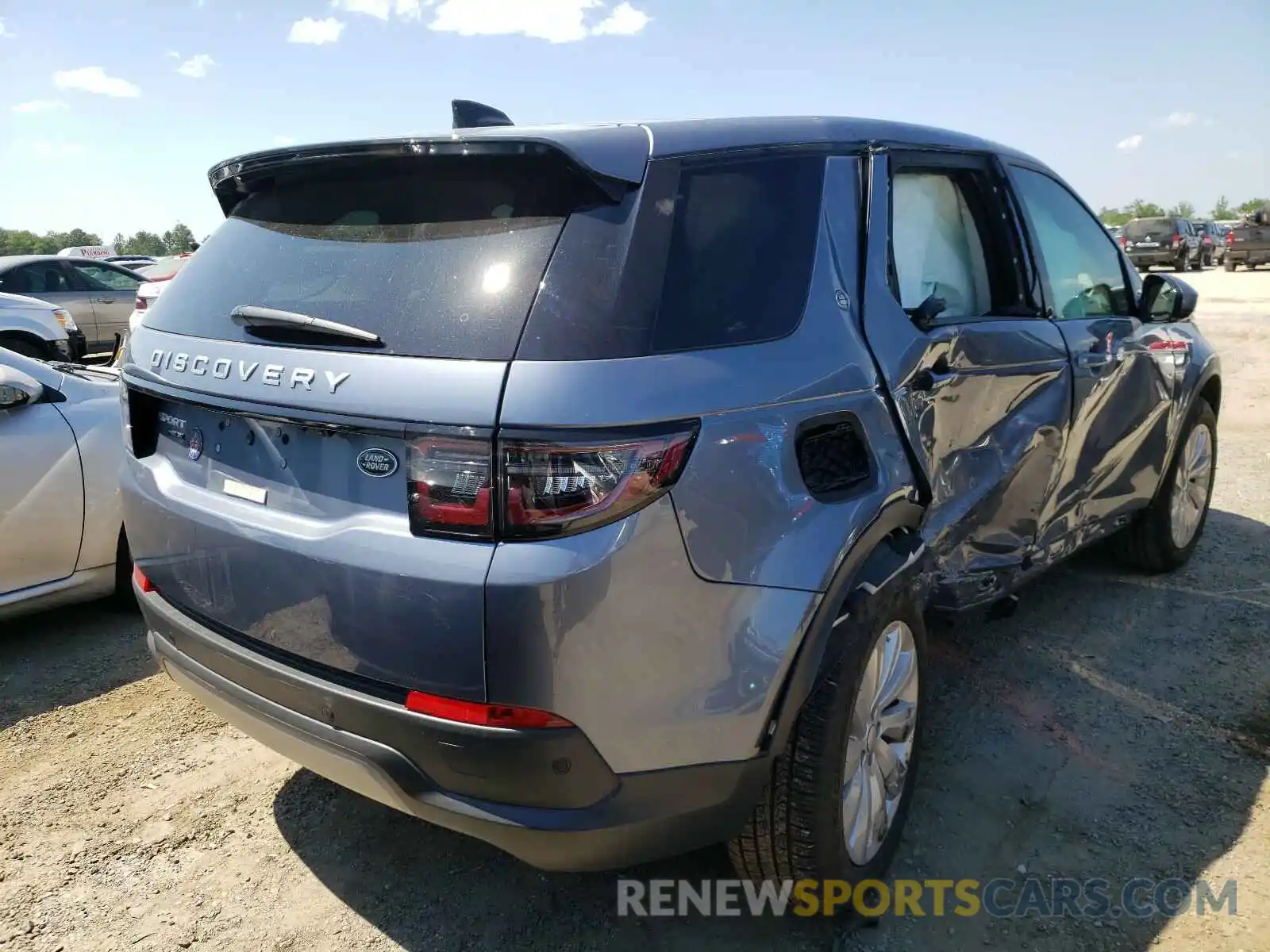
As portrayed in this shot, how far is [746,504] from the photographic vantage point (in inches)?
75.2

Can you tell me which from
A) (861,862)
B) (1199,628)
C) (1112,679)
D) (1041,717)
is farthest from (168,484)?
(1199,628)

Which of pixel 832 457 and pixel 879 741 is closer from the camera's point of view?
pixel 832 457

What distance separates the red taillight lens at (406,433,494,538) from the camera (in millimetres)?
1771

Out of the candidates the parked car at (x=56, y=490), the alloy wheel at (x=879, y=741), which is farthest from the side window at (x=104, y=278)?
the alloy wheel at (x=879, y=741)

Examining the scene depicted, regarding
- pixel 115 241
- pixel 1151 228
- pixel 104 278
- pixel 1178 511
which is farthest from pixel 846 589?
pixel 115 241

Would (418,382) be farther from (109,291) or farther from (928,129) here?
(109,291)

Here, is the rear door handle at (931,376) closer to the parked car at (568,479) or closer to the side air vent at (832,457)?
the parked car at (568,479)

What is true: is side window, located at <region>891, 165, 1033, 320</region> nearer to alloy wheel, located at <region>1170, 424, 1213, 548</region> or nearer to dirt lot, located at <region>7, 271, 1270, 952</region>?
dirt lot, located at <region>7, 271, 1270, 952</region>

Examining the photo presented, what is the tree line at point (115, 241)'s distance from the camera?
62.5 meters

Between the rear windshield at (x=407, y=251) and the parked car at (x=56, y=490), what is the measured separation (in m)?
1.95

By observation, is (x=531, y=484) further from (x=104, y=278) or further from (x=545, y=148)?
(x=104, y=278)

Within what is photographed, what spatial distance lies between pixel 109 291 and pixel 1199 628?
14880 millimetres

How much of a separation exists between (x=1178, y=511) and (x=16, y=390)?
5308 mm

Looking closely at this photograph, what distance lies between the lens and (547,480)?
1757 millimetres
